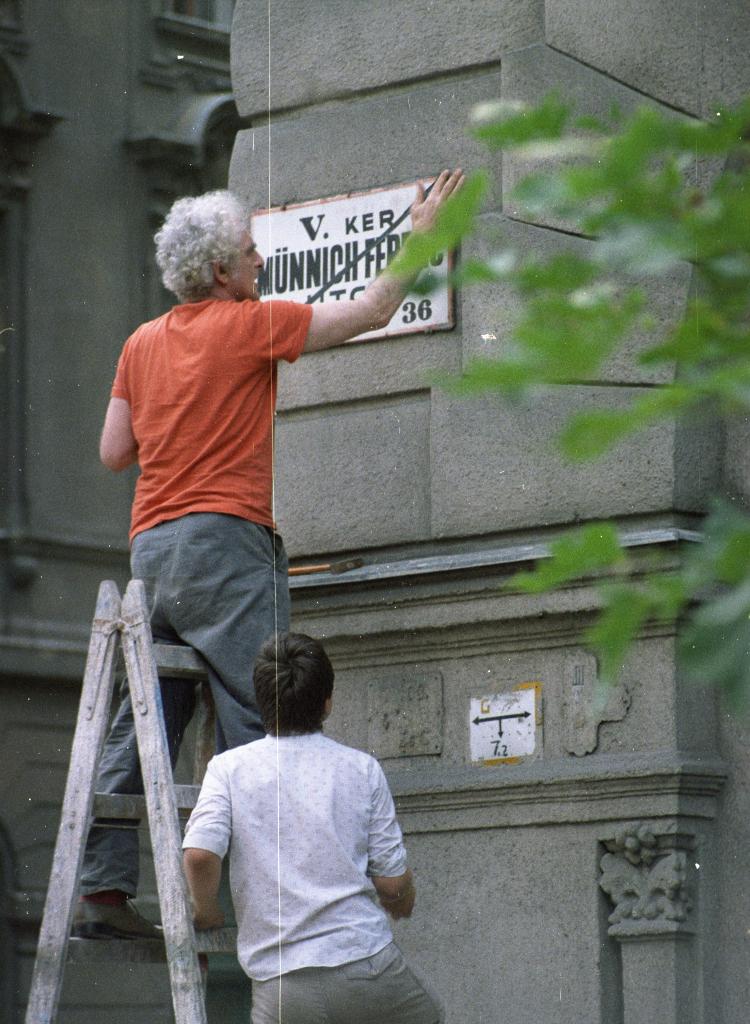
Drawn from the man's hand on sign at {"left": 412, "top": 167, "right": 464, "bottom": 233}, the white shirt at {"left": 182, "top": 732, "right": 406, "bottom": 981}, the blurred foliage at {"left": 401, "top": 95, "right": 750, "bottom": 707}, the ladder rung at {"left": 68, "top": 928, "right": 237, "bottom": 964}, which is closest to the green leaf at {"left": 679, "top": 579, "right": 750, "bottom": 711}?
the blurred foliage at {"left": 401, "top": 95, "right": 750, "bottom": 707}

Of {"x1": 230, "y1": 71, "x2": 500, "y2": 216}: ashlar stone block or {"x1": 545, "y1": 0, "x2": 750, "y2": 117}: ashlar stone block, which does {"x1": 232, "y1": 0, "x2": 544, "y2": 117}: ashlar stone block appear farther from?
{"x1": 545, "y1": 0, "x2": 750, "y2": 117}: ashlar stone block

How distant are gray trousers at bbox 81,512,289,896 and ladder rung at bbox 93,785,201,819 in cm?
6

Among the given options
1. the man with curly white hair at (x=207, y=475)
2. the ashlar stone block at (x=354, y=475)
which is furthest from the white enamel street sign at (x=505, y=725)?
the man with curly white hair at (x=207, y=475)

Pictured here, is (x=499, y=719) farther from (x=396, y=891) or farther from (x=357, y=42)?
(x=357, y=42)

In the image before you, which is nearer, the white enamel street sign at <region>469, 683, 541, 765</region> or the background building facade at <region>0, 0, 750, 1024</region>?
the background building facade at <region>0, 0, 750, 1024</region>

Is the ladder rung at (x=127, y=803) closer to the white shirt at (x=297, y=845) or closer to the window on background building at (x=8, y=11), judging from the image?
the white shirt at (x=297, y=845)

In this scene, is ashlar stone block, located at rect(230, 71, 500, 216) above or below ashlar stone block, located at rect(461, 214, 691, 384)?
above

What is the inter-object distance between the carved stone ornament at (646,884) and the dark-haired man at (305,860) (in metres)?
0.83

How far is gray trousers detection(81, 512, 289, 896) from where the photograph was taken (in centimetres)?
408

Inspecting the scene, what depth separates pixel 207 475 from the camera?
427 centimetres

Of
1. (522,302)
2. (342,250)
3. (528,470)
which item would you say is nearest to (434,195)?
(342,250)

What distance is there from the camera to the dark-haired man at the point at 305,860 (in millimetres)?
3619

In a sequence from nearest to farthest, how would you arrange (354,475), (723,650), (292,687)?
(723,650) → (292,687) → (354,475)

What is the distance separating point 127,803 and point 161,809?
0.49 ft
